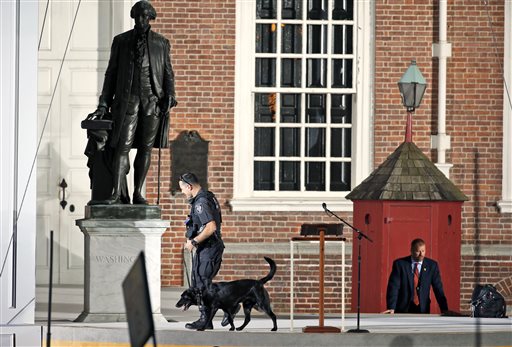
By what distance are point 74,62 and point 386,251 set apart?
422cm

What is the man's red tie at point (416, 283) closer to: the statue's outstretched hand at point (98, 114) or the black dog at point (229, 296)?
the black dog at point (229, 296)

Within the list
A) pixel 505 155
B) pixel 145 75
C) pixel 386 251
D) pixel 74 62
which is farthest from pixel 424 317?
pixel 74 62

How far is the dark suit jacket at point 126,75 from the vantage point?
13.3 metres

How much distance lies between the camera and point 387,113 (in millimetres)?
18359

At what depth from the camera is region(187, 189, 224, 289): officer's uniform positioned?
41.9ft

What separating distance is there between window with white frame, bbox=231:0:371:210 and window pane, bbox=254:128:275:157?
0.04ft

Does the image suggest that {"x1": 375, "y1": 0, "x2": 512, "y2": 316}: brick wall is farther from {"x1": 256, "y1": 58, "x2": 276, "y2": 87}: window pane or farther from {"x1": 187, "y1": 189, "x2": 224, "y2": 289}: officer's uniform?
{"x1": 187, "y1": 189, "x2": 224, "y2": 289}: officer's uniform

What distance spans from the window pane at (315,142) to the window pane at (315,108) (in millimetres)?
111

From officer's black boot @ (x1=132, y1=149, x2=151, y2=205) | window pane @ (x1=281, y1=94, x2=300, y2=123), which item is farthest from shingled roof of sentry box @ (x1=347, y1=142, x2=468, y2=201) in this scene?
officer's black boot @ (x1=132, y1=149, x2=151, y2=205)

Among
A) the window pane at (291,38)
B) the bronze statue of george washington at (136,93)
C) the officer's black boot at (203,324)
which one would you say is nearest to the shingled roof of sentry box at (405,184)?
the window pane at (291,38)

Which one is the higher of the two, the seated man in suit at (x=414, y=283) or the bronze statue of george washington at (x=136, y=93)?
the bronze statue of george washington at (x=136, y=93)

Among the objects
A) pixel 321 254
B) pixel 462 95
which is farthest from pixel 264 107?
pixel 321 254

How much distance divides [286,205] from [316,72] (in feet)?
5.00

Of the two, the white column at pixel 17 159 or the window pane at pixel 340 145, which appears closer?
the white column at pixel 17 159
